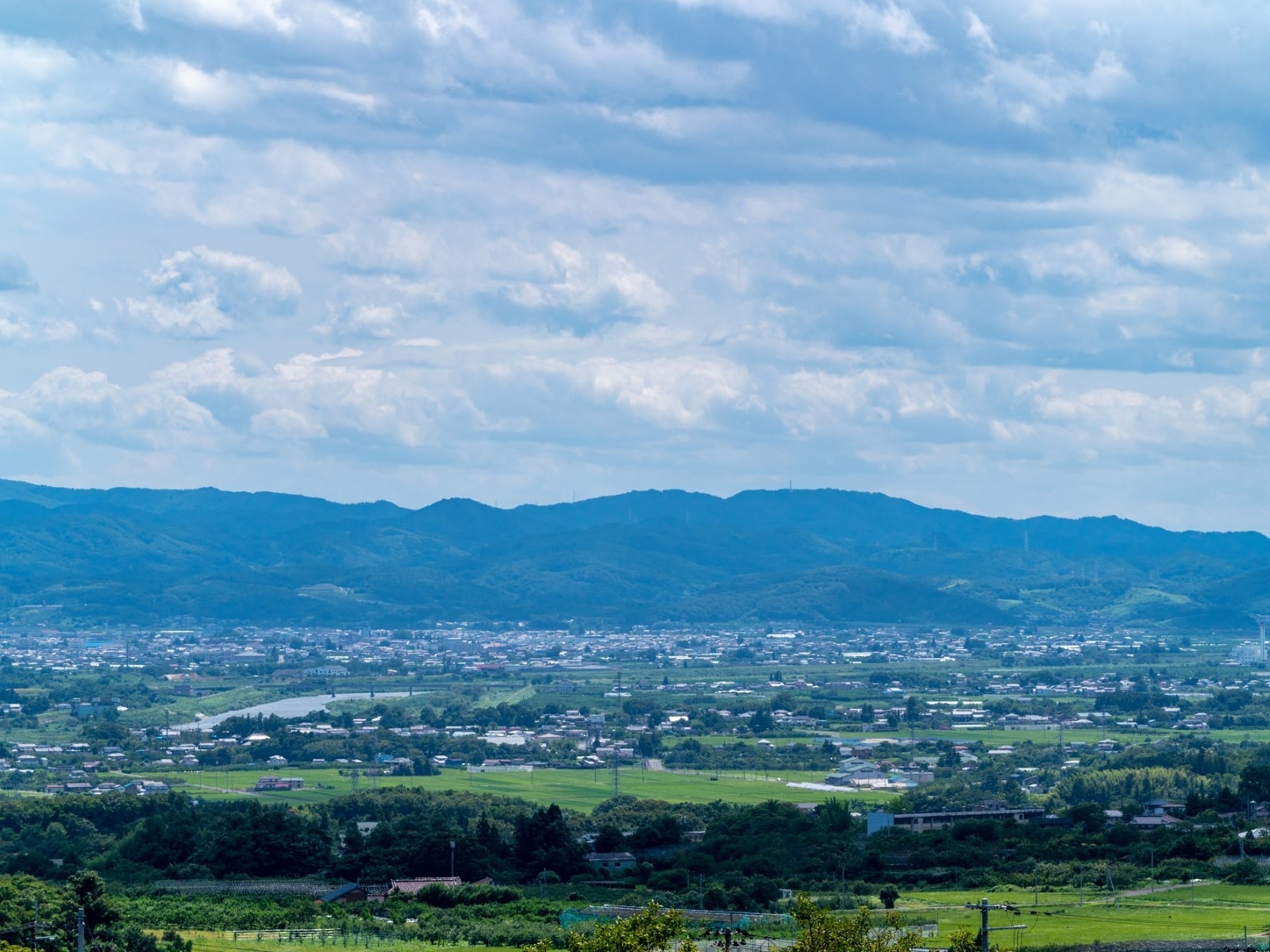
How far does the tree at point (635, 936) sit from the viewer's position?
1080 inches

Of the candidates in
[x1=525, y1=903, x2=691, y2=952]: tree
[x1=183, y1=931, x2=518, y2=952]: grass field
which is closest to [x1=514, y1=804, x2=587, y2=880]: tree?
[x1=183, y1=931, x2=518, y2=952]: grass field

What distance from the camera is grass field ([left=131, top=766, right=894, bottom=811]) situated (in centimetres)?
7706

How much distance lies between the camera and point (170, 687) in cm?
13988

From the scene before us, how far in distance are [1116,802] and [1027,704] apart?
5434cm

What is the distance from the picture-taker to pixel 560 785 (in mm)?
84000

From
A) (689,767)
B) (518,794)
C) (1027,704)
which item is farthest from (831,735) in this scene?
(518,794)

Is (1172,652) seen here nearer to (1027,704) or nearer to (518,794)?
(1027,704)

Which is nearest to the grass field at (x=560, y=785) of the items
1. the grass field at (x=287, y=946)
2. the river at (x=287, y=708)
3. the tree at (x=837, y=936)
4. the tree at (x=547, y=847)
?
the tree at (x=547, y=847)

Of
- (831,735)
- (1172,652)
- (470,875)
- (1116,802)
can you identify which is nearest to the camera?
(470,875)

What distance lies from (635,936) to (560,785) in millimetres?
56764

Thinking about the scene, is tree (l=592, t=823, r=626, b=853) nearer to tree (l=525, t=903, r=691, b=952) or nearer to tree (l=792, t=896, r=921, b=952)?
tree (l=792, t=896, r=921, b=952)

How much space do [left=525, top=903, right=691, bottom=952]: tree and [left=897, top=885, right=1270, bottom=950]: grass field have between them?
11.4 metres

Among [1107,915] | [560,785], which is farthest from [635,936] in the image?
[560,785]

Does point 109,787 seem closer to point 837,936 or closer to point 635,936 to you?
point 837,936
